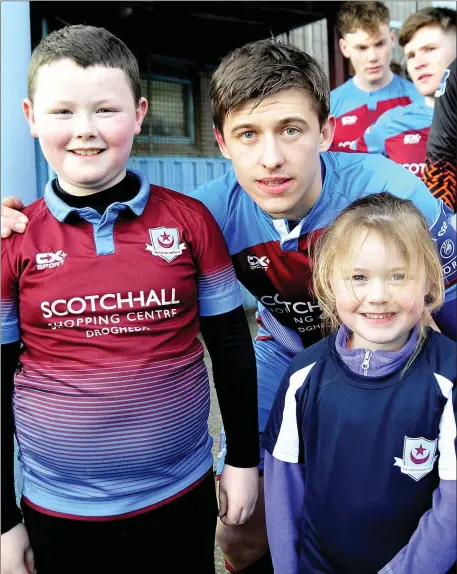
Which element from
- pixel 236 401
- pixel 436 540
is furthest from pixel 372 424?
pixel 236 401

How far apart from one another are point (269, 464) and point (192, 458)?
20 cm

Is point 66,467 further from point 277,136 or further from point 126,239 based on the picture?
point 277,136

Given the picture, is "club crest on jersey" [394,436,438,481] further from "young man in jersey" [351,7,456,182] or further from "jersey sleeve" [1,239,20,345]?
"young man in jersey" [351,7,456,182]

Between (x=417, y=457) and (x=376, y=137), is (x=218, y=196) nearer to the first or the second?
(x=417, y=457)

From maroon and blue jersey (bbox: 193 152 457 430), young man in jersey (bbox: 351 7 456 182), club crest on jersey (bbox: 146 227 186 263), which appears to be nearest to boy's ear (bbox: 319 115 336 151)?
maroon and blue jersey (bbox: 193 152 457 430)

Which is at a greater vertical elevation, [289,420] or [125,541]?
[289,420]

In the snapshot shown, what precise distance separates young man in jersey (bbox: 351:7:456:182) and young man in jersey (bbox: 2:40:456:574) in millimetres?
1881

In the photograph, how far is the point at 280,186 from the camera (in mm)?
1934

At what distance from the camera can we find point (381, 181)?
219cm

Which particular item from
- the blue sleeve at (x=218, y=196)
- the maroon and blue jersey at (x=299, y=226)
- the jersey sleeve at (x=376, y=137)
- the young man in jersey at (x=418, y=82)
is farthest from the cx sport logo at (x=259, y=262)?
the jersey sleeve at (x=376, y=137)

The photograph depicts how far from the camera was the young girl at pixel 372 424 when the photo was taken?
161 centimetres

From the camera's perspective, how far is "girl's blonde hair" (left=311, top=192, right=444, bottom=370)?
171 cm

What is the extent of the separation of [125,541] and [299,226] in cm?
98

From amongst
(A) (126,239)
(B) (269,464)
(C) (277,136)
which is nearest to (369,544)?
(B) (269,464)
